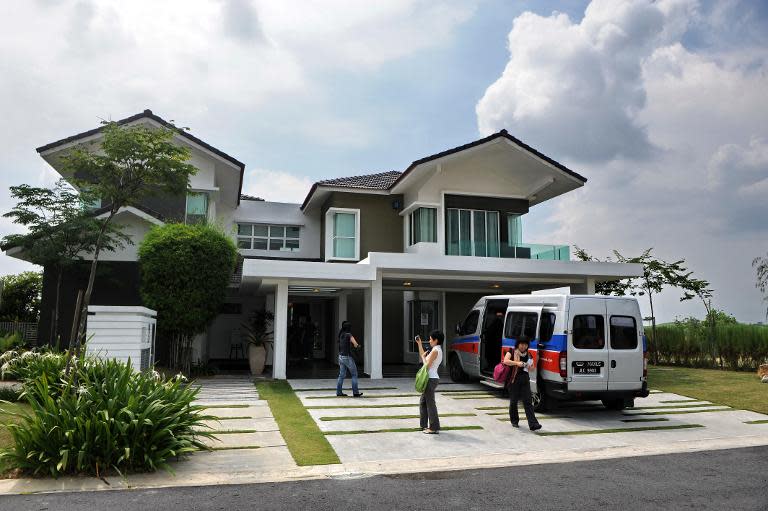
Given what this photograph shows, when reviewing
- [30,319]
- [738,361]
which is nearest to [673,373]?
[738,361]

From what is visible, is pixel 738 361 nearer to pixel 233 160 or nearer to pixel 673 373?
pixel 673 373

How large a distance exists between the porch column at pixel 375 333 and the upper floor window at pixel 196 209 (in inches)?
292

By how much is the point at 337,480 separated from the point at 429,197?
44.8 feet

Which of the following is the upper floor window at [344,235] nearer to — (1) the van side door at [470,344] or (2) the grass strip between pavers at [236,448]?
(1) the van side door at [470,344]

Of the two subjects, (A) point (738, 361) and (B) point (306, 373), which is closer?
(B) point (306, 373)

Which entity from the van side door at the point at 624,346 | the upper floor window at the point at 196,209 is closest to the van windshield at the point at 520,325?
the van side door at the point at 624,346

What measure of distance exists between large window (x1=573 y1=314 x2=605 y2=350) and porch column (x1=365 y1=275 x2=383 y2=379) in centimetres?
640

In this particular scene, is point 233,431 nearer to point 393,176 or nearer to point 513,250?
point 513,250

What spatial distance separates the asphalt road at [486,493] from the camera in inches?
219

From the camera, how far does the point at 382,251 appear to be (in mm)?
20469

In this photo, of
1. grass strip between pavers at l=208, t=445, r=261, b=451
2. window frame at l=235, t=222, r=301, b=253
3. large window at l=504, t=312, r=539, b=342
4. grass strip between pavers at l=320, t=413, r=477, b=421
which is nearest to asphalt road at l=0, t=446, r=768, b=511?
grass strip between pavers at l=208, t=445, r=261, b=451

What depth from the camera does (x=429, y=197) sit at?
19203mm

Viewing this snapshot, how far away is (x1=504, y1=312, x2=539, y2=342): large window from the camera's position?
440 inches

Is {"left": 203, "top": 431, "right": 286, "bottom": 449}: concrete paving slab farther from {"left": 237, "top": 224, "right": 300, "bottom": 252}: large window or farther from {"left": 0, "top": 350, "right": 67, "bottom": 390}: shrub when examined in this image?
{"left": 237, "top": 224, "right": 300, "bottom": 252}: large window
